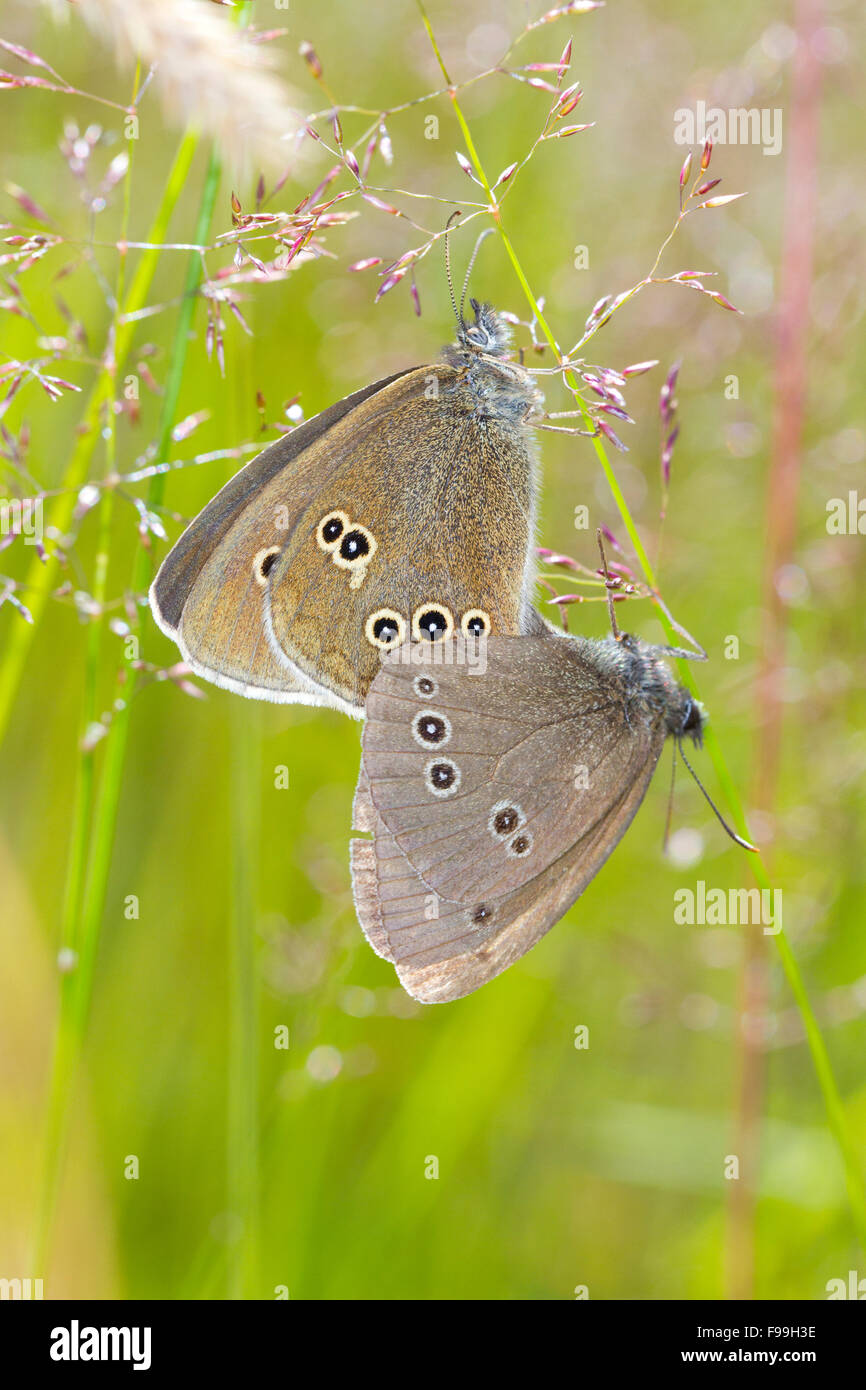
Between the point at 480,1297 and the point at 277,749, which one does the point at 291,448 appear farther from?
the point at 480,1297

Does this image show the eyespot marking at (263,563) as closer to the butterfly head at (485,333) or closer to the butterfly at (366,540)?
the butterfly at (366,540)

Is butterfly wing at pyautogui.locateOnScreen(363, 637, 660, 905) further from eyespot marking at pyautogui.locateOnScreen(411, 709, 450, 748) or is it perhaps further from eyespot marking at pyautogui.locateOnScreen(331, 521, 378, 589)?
eyespot marking at pyautogui.locateOnScreen(331, 521, 378, 589)

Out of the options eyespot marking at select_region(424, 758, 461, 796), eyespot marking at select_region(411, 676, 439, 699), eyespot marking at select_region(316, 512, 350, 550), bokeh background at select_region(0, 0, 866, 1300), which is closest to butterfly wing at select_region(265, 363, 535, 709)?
eyespot marking at select_region(316, 512, 350, 550)

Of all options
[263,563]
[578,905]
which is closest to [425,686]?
[263,563]

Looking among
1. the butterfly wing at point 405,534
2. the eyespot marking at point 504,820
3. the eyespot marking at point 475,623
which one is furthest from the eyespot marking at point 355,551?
the eyespot marking at point 504,820

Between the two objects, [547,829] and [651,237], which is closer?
[547,829]

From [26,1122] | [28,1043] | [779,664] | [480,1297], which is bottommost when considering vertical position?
[480,1297]

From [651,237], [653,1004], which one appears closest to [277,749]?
[653,1004]
